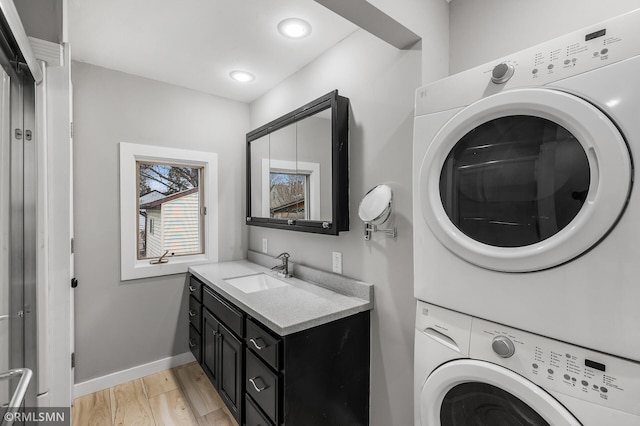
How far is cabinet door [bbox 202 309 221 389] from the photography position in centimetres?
201

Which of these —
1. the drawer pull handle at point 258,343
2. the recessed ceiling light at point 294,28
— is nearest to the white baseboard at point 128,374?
the drawer pull handle at point 258,343

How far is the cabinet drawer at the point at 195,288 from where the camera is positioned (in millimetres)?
2363

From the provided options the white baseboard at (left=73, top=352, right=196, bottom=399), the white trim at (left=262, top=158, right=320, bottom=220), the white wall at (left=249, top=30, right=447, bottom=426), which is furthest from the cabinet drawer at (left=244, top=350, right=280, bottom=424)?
the white baseboard at (left=73, top=352, right=196, bottom=399)

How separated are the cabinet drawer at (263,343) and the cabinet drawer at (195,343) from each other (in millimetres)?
968

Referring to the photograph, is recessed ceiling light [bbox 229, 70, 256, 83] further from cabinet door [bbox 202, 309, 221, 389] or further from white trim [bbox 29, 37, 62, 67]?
cabinet door [bbox 202, 309, 221, 389]

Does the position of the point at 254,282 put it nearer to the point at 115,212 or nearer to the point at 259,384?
the point at 259,384

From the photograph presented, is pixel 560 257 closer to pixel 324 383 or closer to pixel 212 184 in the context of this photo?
pixel 324 383

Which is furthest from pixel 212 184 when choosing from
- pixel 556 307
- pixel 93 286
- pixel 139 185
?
pixel 556 307

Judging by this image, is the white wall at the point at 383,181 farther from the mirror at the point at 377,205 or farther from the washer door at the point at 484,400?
the washer door at the point at 484,400

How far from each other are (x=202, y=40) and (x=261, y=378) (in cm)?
207

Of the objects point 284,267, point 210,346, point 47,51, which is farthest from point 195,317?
point 47,51

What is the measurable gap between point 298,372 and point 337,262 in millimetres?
714

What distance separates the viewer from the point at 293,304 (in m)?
1.61

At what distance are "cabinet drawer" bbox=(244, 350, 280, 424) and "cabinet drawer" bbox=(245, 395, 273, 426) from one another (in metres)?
0.04
